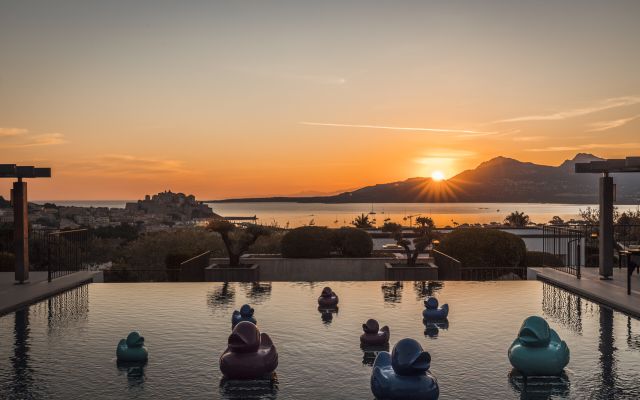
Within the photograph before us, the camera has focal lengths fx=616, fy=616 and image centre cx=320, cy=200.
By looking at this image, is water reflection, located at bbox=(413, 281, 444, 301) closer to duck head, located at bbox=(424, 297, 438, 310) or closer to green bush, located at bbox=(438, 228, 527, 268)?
duck head, located at bbox=(424, 297, 438, 310)

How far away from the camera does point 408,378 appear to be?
7.76 metres

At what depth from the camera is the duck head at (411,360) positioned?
25.3 ft

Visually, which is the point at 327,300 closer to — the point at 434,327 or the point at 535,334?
the point at 434,327

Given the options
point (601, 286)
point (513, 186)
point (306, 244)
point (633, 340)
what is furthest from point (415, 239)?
point (513, 186)

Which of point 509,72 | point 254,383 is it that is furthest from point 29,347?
point 509,72

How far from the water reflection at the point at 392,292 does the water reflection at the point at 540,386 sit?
687 centimetres

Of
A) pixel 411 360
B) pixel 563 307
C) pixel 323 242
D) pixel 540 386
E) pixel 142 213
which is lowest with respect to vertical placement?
pixel 540 386

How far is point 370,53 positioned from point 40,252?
16.9m

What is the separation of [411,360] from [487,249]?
16363 mm

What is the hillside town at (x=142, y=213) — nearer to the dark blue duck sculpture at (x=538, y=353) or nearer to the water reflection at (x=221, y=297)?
the water reflection at (x=221, y=297)

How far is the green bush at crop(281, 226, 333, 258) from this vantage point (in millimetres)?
25234

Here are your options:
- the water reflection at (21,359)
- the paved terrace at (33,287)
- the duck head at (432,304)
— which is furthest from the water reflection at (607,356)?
the paved terrace at (33,287)

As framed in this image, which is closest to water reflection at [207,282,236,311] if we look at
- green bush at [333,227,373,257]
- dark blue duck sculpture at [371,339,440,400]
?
green bush at [333,227,373,257]

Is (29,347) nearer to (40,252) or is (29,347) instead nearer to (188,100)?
(40,252)
